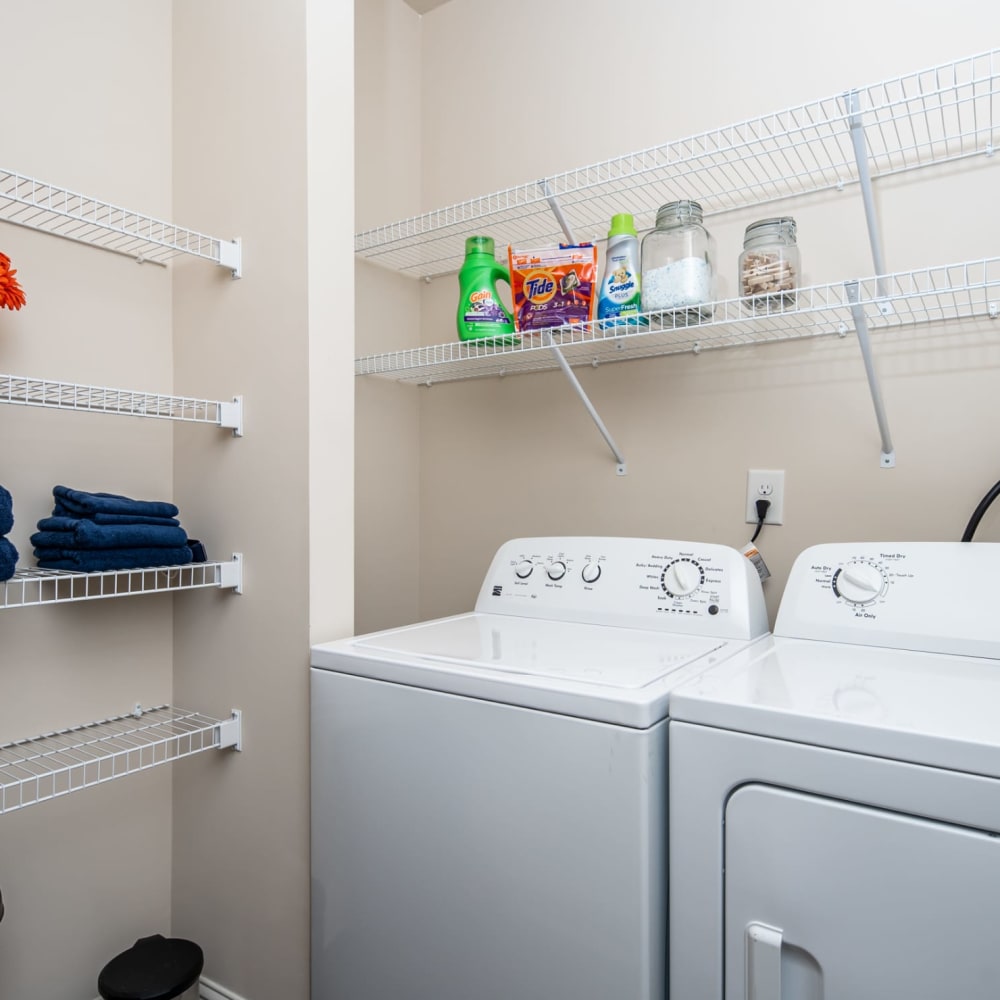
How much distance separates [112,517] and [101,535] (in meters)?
0.05

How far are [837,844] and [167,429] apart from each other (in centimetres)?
148

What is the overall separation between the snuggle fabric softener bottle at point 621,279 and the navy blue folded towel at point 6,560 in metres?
1.11

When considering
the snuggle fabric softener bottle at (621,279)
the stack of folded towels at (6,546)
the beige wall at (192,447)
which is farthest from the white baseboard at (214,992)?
the snuggle fabric softener bottle at (621,279)

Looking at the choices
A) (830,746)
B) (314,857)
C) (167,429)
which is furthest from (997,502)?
(167,429)

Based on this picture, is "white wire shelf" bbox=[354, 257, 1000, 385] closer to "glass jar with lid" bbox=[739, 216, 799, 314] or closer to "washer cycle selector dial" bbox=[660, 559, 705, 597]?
"glass jar with lid" bbox=[739, 216, 799, 314]

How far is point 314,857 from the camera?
4.49 ft

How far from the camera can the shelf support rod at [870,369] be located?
1202 mm

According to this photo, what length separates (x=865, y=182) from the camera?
1311 mm

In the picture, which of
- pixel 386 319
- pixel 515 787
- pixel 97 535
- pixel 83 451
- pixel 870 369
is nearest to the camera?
pixel 515 787

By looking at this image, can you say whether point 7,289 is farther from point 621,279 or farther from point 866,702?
point 866,702

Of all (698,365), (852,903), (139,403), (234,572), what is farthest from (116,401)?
(852,903)

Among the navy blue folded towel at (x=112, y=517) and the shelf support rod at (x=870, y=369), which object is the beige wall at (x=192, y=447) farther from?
the shelf support rod at (x=870, y=369)

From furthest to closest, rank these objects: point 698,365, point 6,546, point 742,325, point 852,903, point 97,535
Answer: point 698,365
point 742,325
point 97,535
point 6,546
point 852,903

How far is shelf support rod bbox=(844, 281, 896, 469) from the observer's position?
3.94 ft
